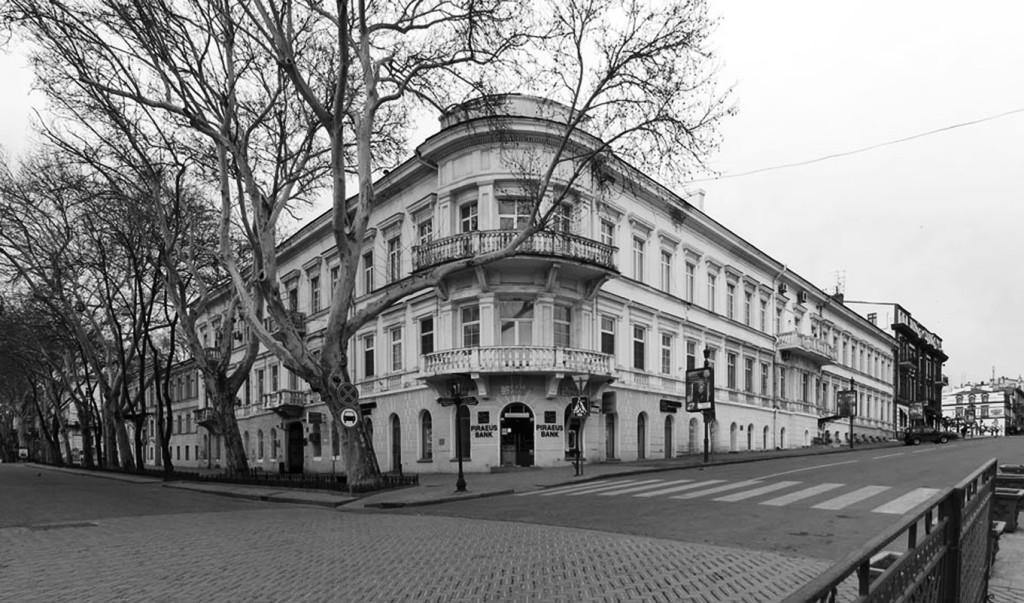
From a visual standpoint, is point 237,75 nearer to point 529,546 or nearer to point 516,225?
point 516,225

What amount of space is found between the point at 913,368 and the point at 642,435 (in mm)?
60330

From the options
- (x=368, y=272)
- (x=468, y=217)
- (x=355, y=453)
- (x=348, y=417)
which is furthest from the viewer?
(x=368, y=272)

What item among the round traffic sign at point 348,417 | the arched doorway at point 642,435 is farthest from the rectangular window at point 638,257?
the round traffic sign at point 348,417

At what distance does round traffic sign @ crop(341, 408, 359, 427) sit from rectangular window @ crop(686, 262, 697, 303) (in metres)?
21.4

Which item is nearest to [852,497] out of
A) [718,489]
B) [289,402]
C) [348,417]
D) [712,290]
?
[718,489]

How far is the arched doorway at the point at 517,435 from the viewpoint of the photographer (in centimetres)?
2603

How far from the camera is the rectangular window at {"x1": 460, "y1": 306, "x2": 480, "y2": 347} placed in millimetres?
26953

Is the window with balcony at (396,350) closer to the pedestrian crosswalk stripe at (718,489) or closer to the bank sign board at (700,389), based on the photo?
the bank sign board at (700,389)

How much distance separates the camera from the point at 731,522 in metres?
11.3

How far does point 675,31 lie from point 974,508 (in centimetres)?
1500

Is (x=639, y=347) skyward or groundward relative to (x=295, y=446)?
skyward

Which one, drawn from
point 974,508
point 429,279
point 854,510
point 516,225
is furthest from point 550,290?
point 974,508

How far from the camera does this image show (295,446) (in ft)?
134

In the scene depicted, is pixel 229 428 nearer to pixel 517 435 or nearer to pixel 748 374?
pixel 517 435
